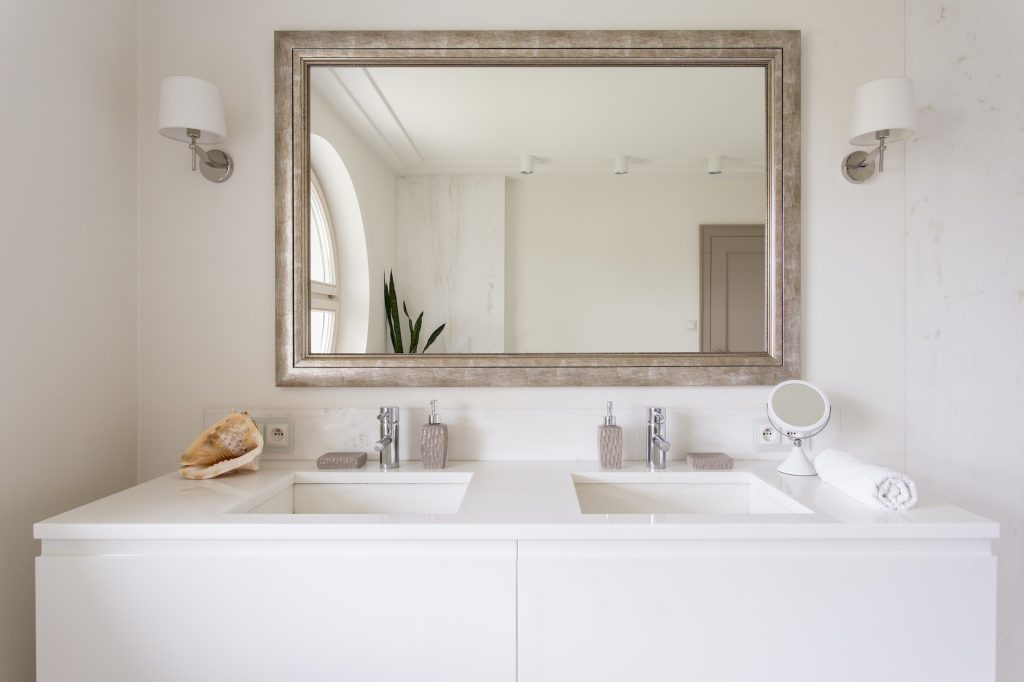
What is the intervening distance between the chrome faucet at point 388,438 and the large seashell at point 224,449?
30 cm

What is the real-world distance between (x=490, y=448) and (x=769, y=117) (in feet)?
3.85

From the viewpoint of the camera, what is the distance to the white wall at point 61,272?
120 centimetres

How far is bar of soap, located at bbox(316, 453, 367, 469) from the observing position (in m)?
1.46

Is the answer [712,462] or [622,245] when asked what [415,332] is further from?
[712,462]

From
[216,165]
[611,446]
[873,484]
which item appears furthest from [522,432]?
[216,165]

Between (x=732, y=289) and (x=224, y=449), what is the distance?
1.38 m

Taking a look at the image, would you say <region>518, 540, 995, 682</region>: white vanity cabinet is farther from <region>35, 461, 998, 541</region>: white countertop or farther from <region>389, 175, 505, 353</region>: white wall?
<region>389, 175, 505, 353</region>: white wall

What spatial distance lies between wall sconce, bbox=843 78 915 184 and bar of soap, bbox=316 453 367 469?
151 cm

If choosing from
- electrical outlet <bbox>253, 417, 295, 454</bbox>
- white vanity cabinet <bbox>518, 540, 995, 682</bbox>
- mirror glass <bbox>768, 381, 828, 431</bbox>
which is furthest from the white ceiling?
white vanity cabinet <bbox>518, 540, 995, 682</bbox>

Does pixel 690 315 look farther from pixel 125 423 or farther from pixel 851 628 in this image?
pixel 125 423

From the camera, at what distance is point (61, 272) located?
1332 millimetres

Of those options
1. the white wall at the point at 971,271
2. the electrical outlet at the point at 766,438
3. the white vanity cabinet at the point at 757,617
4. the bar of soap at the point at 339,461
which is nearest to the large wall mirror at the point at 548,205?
the electrical outlet at the point at 766,438

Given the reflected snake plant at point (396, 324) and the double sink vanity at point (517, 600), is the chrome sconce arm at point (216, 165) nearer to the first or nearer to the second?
the reflected snake plant at point (396, 324)

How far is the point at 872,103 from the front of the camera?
1.40 meters
